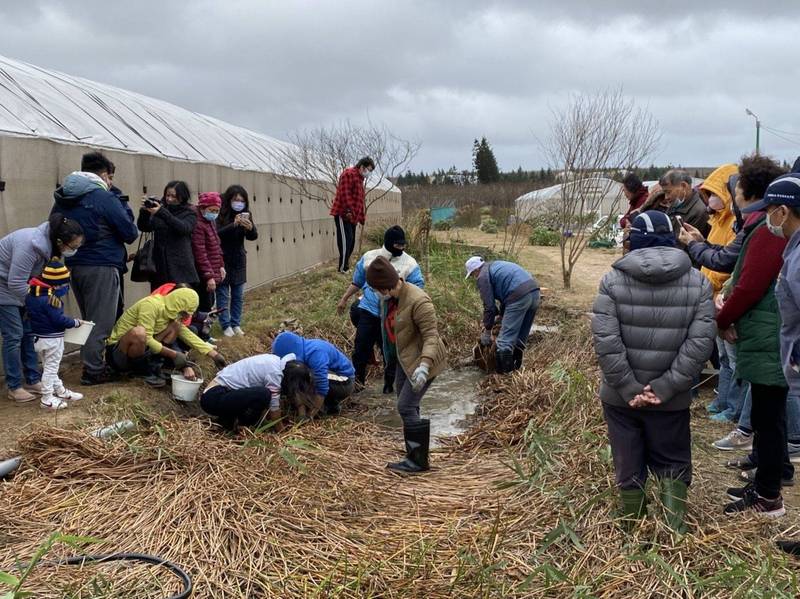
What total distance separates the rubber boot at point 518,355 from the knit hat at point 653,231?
3.97m

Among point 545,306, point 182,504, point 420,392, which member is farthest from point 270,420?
point 545,306

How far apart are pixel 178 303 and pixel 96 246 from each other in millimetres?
774

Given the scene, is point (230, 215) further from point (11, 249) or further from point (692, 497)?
point (692, 497)

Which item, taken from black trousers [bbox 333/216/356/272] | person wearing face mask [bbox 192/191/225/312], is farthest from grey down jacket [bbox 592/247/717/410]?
black trousers [bbox 333/216/356/272]

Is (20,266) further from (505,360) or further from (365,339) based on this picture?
(505,360)

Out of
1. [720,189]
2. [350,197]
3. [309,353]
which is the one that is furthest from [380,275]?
[350,197]

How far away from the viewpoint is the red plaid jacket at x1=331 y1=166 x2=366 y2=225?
409 inches

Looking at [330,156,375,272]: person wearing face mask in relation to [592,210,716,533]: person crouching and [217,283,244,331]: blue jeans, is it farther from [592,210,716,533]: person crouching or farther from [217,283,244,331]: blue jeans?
[592,210,716,533]: person crouching

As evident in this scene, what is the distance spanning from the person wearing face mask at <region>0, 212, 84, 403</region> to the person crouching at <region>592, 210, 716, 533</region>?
12.4ft

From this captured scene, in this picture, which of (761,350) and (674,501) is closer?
(674,501)

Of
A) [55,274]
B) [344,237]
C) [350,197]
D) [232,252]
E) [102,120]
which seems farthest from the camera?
[344,237]

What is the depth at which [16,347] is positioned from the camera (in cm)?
499

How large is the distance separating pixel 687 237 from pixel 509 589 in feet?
8.55

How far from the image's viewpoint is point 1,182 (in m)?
5.52
